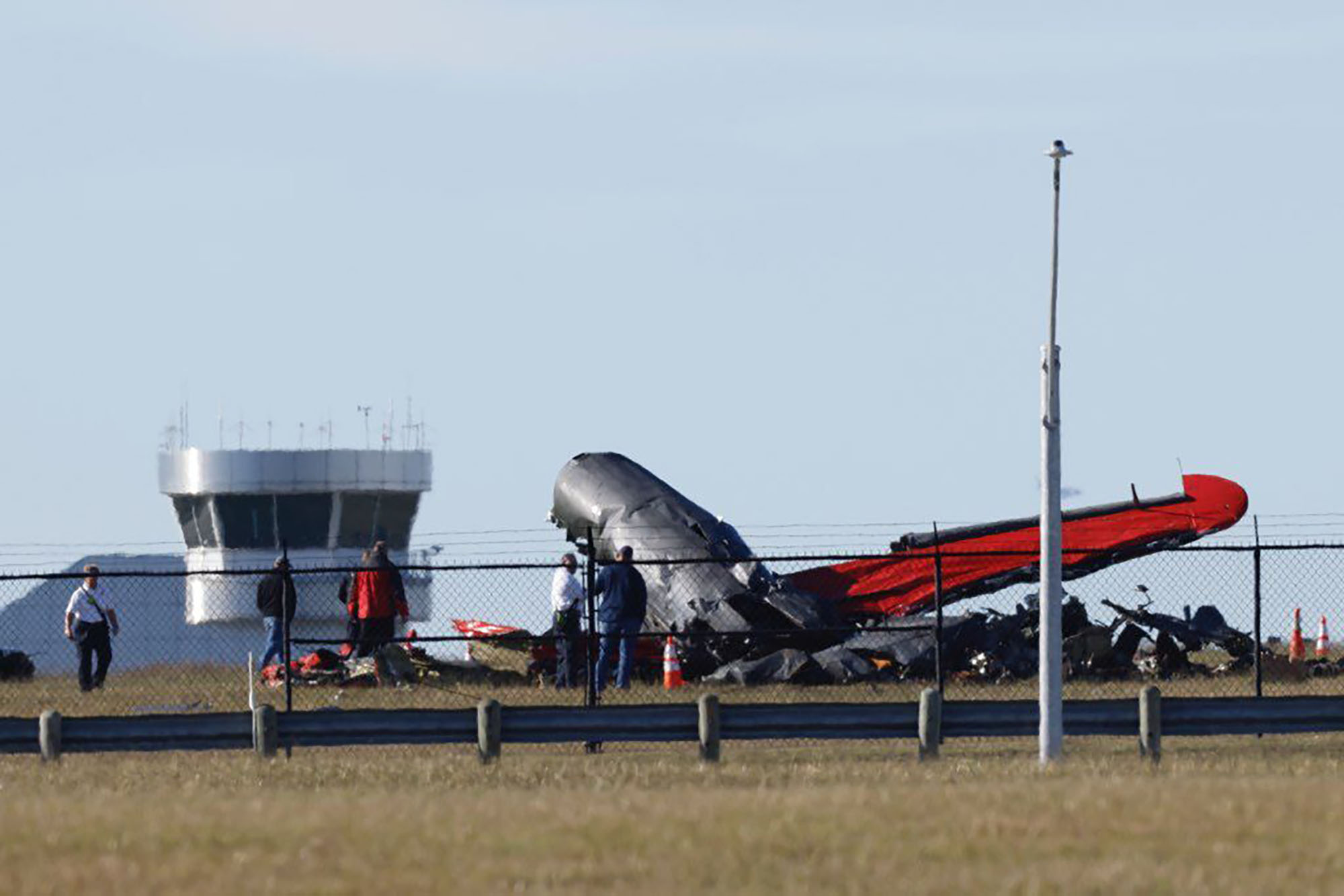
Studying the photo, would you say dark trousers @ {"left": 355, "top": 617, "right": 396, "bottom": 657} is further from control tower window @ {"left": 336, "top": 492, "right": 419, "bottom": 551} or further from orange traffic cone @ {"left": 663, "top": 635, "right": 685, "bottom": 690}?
control tower window @ {"left": 336, "top": 492, "right": 419, "bottom": 551}

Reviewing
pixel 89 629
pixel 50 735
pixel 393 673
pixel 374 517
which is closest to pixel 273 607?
pixel 393 673

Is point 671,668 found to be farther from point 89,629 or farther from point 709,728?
point 709,728

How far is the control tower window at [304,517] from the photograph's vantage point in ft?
327

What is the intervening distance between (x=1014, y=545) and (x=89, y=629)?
13.8 meters

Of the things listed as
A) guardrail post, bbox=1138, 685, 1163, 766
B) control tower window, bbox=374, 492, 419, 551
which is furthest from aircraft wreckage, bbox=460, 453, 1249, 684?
control tower window, bbox=374, 492, 419, 551

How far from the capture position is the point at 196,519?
102m

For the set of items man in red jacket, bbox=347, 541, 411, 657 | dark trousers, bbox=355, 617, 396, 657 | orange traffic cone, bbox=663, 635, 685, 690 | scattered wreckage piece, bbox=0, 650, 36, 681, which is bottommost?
scattered wreckage piece, bbox=0, 650, 36, 681

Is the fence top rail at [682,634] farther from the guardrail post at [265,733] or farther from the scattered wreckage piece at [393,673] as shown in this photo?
the guardrail post at [265,733]

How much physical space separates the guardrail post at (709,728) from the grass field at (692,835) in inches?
61.3

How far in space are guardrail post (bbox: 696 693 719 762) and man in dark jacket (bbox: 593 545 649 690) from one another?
27.6 feet

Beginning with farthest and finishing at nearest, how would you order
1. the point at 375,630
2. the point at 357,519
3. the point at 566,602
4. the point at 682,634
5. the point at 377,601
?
the point at 357,519 < the point at 375,630 < the point at 377,601 < the point at 566,602 < the point at 682,634

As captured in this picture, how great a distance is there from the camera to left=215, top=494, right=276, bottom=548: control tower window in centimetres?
9938

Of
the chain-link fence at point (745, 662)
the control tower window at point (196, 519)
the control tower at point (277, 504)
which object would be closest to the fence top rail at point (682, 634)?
the chain-link fence at point (745, 662)

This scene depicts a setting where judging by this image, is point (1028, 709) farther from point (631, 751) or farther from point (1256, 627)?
point (1256, 627)
